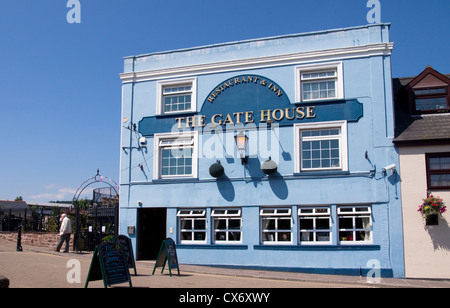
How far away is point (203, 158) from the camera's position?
17250mm

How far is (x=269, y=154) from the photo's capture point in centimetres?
1645

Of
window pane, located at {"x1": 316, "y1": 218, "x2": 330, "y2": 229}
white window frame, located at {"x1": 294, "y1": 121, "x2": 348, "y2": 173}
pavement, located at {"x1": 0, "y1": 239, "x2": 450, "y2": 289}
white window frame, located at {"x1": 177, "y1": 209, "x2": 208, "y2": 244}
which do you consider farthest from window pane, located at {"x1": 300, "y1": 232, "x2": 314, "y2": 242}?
white window frame, located at {"x1": 177, "y1": 209, "x2": 208, "y2": 244}

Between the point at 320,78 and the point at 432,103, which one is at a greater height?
the point at 320,78

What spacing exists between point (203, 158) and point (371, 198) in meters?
6.47

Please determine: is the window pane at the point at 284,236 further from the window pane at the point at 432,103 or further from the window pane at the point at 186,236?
the window pane at the point at 432,103

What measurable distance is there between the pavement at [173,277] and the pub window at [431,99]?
631cm

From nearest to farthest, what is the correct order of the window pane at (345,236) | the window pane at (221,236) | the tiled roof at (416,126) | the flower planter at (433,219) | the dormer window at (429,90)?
the flower planter at (433,219) → the tiled roof at (416,126) → the window pane at (345,236) → the dormer window at (429,90) → the window pane at (221,236)

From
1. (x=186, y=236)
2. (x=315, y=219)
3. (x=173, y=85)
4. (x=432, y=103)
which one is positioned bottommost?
(x=186, y=236)

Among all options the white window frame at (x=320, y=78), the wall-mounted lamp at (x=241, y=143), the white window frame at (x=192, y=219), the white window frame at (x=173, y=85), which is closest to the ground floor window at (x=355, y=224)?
the wall-mounted lamp at (x=241, y=143)

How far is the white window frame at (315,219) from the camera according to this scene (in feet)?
51.0

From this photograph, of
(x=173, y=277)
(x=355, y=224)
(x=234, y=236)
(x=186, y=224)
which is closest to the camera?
(x=173, y=277)

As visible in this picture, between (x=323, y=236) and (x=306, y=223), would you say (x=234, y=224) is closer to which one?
(x=306, y=223)

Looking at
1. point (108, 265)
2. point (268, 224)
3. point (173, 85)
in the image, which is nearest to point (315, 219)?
point (268, 224)

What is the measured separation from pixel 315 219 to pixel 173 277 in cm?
580
